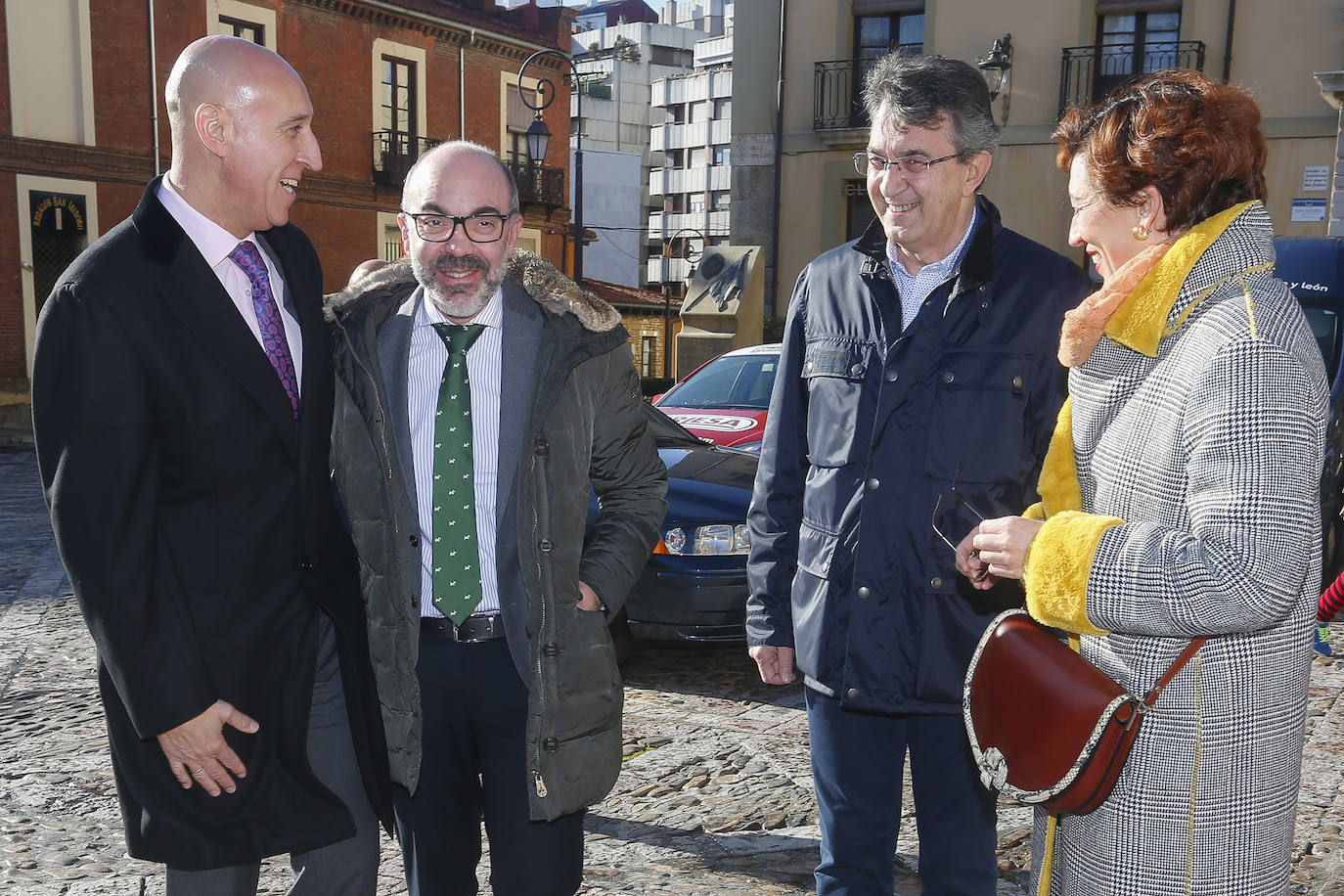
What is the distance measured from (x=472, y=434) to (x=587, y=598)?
1.56ft

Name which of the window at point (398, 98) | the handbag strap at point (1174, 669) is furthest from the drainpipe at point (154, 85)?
the handbag strap at point (1174, 669)

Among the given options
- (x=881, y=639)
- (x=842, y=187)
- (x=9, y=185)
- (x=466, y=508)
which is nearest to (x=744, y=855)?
(x=881, y=639)

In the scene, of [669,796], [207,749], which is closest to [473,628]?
[207,749]

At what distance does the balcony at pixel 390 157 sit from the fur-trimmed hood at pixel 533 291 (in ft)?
83.8

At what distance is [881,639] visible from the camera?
2775mm

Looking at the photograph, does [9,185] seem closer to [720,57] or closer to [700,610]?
[700,610]

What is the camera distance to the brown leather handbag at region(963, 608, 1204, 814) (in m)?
2.01

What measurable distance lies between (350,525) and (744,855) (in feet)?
6.44

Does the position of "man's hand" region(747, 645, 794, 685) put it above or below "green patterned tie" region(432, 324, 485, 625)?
below

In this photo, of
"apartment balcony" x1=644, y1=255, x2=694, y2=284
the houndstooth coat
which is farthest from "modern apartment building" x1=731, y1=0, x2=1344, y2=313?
"apartment balcony" x1=644, y1=255, x2=694, y2=284

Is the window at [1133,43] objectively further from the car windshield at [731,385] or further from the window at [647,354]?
the window at [647,354]

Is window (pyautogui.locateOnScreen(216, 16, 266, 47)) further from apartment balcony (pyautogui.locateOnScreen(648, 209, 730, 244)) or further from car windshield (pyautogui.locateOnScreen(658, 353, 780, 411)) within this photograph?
apartment balcony (pyautogui.locateOnScreen(648, 209, 730, 244))

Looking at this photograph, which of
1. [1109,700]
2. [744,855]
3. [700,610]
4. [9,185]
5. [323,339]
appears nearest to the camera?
[1109,700]

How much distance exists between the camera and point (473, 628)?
2789 mm
